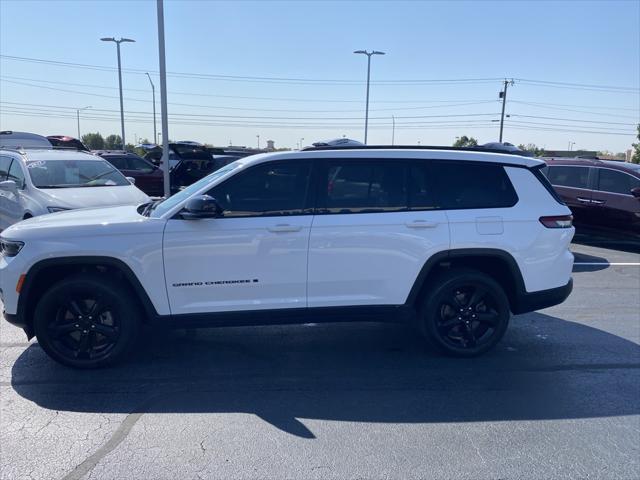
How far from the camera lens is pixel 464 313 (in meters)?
4.92

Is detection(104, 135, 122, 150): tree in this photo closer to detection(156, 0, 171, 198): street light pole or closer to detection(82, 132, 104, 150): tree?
detection(82, 132, 104, 150): tree

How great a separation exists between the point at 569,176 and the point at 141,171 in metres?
13.1

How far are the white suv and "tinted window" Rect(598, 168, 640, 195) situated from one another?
687cm

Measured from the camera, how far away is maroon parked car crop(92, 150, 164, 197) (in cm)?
1773

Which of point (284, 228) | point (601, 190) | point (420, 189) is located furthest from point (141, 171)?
point (420, 189)

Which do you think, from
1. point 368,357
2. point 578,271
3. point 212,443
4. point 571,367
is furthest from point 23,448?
point 578,271

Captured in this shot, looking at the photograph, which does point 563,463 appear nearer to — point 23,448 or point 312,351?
point 312,351

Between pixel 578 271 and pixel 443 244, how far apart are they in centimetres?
512

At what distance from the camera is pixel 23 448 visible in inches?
133

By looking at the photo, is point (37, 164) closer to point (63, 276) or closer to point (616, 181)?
point (63, 276)

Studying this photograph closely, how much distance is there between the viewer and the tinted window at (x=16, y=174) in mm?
8891

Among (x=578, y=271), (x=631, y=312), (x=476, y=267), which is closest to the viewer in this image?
(x=476, y=267)

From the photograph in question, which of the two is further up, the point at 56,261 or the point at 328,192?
the point at 328,192

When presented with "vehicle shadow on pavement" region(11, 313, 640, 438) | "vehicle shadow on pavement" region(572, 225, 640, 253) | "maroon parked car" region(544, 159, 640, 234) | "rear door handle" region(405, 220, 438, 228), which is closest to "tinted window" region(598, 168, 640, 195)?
"maroon parked car" region(544, 159, 640, 234)
